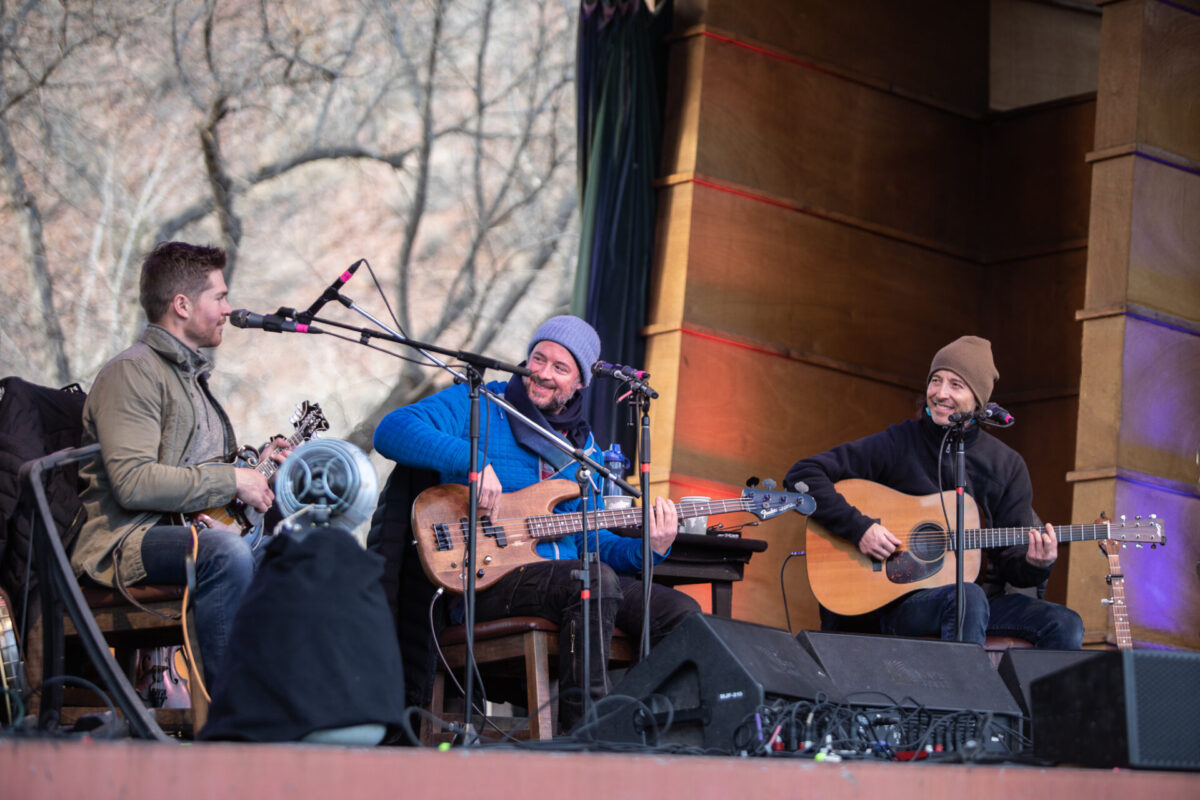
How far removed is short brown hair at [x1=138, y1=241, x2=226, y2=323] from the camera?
352 cm

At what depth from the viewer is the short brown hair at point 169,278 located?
352 cm

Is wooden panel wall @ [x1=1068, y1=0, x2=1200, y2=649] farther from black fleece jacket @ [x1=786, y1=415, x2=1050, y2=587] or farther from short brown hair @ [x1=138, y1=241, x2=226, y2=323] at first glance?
short brown hair @ [x1=138, y1=241, x2=226, y2=323]

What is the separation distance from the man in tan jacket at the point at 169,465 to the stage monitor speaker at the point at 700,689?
90cm

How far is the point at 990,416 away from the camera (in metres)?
4.08

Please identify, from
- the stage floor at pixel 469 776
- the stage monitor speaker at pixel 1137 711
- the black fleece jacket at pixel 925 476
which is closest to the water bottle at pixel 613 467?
the black fleece jacket at pixel 925 476

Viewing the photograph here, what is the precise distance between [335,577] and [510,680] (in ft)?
6.30

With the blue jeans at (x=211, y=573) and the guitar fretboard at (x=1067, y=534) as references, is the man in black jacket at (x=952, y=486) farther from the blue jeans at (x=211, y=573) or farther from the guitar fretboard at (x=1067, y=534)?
the blue jeans at (x=211, y=573)

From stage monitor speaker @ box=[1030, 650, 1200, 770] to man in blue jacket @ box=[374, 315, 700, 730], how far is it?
1279mm

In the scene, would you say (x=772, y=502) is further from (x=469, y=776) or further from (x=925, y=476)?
(x=469, y=776)

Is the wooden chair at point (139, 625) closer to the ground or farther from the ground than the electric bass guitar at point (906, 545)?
closer to the ground

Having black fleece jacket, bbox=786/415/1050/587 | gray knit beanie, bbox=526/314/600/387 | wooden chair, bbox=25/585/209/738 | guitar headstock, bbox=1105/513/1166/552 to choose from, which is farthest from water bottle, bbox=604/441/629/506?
guitar headstock, bbox=1105/513/1166/552

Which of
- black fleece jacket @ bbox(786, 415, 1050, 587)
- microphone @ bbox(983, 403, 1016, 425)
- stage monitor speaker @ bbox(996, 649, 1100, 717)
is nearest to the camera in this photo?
stage monitor speaker @ bbox(996, 649, 1100, 717)

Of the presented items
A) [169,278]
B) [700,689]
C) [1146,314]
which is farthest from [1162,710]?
[1146,314]

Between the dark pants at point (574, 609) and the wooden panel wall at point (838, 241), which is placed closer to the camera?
the dark pants at point (574, 609)
